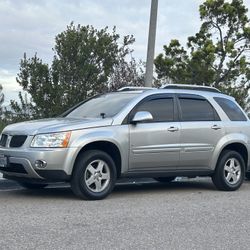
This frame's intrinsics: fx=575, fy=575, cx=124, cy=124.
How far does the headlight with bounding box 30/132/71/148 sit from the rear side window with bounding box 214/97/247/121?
3227 millimetres

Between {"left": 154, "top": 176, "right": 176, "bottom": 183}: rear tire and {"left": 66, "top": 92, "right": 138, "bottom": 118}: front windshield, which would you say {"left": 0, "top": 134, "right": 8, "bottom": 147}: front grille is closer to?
{"left": 66, "top": 92, "right": 138, "bottom": 118}: front windshield

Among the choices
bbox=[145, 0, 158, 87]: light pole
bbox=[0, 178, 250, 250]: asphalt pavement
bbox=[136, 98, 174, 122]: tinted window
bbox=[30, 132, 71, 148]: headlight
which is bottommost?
bbox=[0, 178, 250, 250]: asphalt pavement

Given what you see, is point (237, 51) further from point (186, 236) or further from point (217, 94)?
point (186, 236)

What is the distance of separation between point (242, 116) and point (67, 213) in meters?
4.33

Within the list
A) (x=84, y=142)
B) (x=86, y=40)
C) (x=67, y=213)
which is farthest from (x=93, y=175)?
(x=86, y=40)

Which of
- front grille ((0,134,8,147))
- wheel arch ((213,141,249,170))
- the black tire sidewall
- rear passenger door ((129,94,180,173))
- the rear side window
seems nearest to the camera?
front grille ((0,134,8,147))

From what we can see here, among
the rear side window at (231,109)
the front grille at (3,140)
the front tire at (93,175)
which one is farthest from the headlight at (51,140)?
the rear side window at (231,109)

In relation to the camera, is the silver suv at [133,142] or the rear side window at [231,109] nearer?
the silver suv at [133,142]

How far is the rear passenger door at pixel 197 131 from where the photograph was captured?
927 centimetres

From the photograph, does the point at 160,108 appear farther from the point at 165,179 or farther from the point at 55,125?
the point at 165,179

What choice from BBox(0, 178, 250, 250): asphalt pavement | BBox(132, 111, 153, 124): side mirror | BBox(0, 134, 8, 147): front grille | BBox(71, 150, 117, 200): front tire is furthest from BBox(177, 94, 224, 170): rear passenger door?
BBox(0, 134, 8, 147): front grille

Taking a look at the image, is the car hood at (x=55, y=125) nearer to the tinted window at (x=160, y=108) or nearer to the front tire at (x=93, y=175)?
the front tire at (x=93, y=175)

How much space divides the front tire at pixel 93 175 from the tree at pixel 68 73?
724cm

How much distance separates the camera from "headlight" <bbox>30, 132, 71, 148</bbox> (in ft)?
26.3
